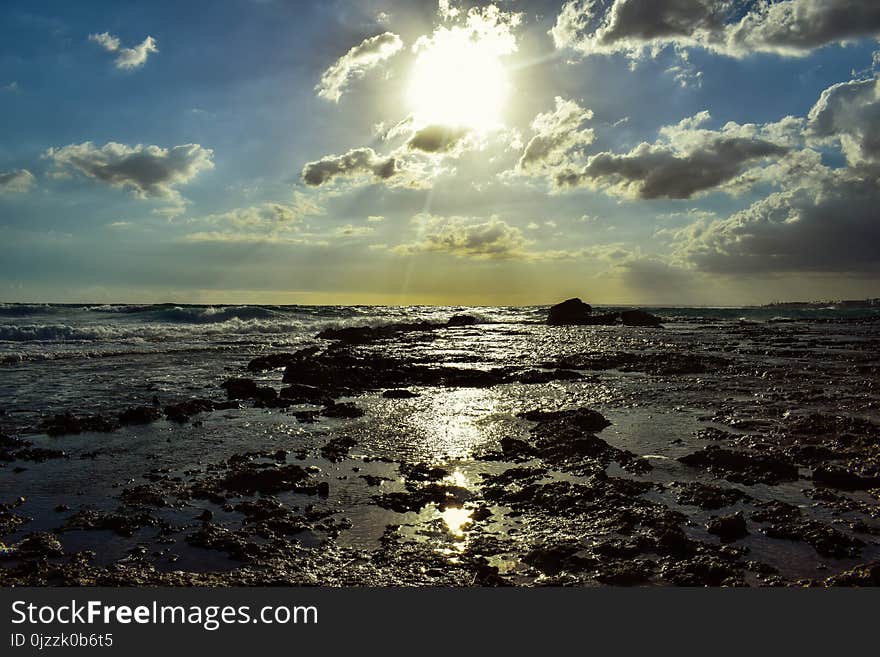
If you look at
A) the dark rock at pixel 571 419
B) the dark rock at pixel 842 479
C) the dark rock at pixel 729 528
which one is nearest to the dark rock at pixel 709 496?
the dark rock at pixel 729 528

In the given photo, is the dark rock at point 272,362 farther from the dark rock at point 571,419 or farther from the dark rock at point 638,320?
the dark rock at point 638,320

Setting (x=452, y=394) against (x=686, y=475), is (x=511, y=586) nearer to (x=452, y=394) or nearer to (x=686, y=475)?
(x=686, y=475)

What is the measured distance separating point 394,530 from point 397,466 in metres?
3.45

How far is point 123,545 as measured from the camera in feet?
25.2

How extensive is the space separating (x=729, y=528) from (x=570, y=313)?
3136 inches

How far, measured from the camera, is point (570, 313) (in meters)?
85.4

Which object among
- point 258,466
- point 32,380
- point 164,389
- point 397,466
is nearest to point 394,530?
point 397,466

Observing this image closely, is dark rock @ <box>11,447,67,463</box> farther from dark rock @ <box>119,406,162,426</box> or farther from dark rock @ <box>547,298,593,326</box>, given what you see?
dark rock @ <box>547,298,593,326</box>

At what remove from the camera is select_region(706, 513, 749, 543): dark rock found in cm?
773

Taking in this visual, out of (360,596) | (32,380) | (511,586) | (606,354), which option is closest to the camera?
(360,596)

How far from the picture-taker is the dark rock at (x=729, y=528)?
773cm

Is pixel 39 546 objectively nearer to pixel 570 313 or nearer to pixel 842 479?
pixel 842 479

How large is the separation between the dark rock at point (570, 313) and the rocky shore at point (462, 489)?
61337 mm

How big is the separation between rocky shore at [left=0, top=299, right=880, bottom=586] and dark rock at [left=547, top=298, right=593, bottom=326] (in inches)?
2415
